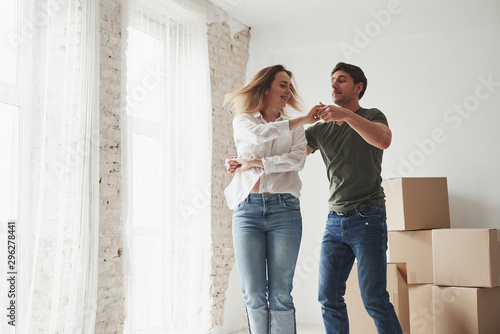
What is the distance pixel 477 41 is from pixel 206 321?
2842 millimetres

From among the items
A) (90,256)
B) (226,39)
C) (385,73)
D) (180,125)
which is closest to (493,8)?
(385,73)

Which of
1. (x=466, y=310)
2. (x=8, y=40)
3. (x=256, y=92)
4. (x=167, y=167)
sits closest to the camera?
(x=256, y=92)

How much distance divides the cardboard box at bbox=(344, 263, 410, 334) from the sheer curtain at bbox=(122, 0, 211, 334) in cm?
106

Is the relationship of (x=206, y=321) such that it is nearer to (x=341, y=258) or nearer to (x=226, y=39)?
(x=341, y=258)

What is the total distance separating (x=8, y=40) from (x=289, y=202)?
153 centimetres

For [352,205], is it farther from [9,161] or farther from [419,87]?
[419,87]

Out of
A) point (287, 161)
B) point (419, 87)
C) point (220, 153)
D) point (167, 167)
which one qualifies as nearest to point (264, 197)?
point (287, 161)

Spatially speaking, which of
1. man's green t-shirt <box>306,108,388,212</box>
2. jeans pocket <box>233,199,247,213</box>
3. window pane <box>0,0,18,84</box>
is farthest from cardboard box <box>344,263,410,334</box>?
window pane <box>0,0,18,84</box>

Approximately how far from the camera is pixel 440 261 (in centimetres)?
337

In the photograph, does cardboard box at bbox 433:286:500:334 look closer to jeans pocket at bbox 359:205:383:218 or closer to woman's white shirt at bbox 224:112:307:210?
jeans pocket at bbox 359:205:383:218

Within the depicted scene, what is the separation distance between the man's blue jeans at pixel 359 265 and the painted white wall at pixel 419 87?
6.18 feet

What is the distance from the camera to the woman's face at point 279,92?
8.00ft

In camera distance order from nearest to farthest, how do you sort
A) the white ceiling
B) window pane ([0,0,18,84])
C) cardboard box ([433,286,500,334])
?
window pane ([0,0,18,84]) < cardboard box ([433,286,500,334]) < the white ceiling

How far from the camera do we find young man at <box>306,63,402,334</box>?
87.5 inches
